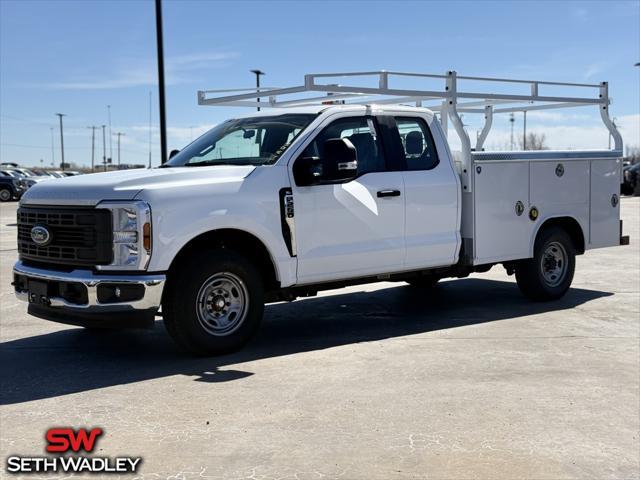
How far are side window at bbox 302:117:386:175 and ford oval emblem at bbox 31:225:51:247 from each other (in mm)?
2646

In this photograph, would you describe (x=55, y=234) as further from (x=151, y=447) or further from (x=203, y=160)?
(x=151, y=447)

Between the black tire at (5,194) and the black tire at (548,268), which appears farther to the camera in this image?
the black tire at (5,194)

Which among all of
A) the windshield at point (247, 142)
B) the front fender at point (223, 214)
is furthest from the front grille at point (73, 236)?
the windshield at point (247, 142)

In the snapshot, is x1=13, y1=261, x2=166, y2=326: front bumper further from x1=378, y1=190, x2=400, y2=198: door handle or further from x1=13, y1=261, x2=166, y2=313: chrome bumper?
x1=378, y1=190, x2=400, y2=198: door handle

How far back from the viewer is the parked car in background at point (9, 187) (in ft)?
124

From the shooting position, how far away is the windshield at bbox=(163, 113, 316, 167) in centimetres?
724

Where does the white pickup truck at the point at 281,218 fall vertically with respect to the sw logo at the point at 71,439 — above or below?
above

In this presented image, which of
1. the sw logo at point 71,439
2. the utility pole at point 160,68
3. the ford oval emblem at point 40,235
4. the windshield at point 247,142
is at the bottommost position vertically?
the sw logo at point 71,439

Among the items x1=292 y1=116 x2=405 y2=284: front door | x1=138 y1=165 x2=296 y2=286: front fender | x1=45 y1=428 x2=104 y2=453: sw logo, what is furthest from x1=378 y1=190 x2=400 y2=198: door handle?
x1=45 y1=428 x2=104 y2=453: sw logo

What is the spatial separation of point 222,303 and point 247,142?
1625mm

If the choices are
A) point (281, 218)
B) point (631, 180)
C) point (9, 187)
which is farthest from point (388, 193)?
point (9, 187)

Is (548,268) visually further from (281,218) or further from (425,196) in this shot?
(281,218)

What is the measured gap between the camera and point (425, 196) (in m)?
8.01

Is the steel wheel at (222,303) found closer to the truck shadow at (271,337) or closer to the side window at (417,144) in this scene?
the truck shadow at (271,337)
